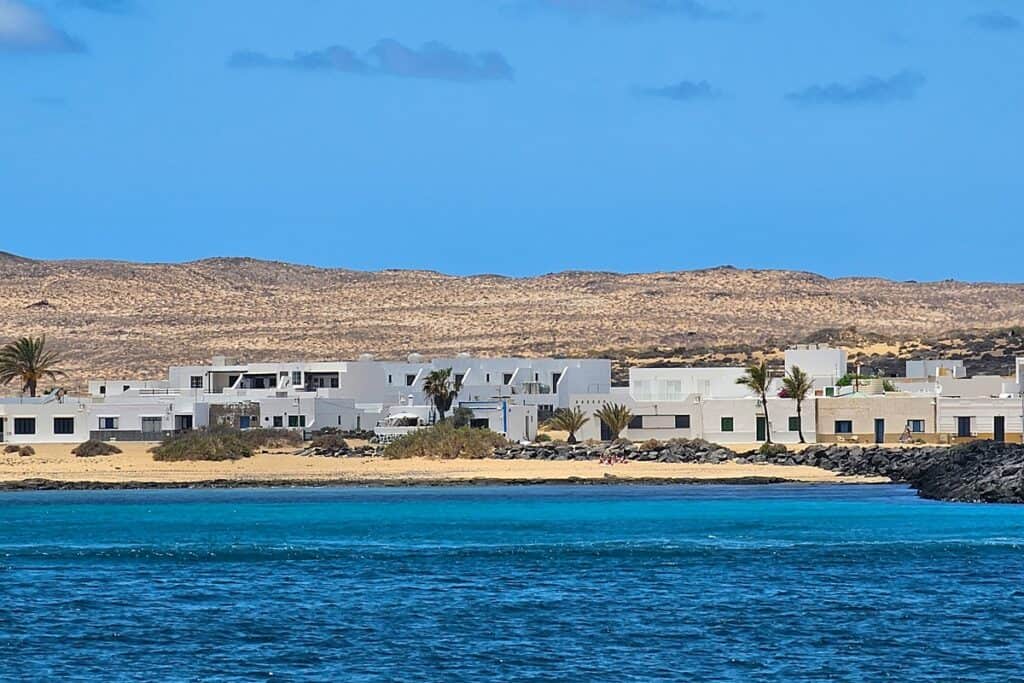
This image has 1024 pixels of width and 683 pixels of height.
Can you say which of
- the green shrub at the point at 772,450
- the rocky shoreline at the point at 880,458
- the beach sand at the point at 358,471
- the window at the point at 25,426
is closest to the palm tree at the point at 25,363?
the window at the point at 25,426

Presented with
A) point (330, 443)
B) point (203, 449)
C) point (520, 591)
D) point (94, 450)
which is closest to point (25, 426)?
point (94, 450)

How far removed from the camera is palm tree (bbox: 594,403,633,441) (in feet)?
277

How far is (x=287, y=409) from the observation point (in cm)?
8769

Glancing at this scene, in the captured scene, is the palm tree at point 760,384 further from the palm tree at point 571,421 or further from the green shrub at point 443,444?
the green shrub at point 443,444

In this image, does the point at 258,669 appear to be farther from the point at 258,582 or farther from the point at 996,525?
the point at 996,525

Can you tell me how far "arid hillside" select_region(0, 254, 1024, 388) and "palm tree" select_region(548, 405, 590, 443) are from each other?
47606 millimetres

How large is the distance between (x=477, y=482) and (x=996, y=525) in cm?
2449

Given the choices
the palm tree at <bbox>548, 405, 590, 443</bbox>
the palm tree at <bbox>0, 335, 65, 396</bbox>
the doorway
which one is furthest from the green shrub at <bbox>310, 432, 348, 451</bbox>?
the palm tree at <bbox>0, 335, 65, 396</bbox>

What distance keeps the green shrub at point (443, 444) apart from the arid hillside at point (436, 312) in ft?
180

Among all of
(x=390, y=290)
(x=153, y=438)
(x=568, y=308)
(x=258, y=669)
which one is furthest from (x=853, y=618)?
(x=390, y=290)

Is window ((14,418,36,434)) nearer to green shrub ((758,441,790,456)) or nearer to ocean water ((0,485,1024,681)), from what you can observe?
ocean water ((0,485,1024,681))

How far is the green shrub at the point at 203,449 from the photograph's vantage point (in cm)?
7719

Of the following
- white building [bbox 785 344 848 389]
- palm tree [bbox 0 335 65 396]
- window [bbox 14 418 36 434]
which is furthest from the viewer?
white building [bbox 785 344 848 389]

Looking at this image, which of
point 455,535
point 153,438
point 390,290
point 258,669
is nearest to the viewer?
point 258,669
